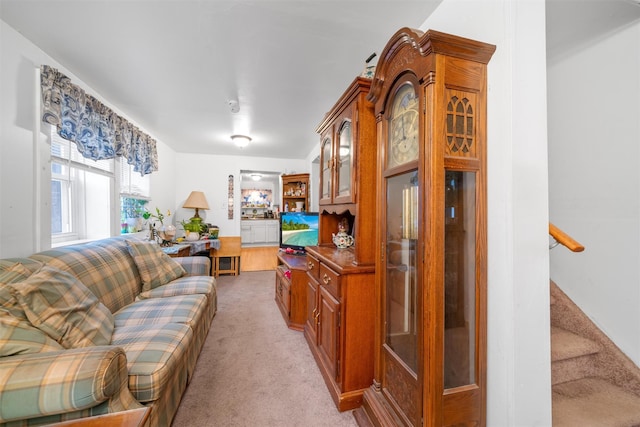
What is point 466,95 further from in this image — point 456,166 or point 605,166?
point 605,166

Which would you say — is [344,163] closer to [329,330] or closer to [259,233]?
[329,330]

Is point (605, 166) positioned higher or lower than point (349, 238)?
higher

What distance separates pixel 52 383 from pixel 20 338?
1.12 ft

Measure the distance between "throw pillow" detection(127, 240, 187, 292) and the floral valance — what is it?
992mm

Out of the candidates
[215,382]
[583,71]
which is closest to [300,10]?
[583,71]

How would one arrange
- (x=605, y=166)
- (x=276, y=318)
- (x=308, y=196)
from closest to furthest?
1. (x=605, y=166)
2. (x=276, y=318)
3. (x=308, y=196)

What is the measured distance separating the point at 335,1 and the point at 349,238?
1.66m

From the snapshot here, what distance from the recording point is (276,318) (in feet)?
8.84

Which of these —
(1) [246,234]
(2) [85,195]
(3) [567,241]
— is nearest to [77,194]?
(2) [85,195]

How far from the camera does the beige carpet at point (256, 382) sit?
4.58 feet

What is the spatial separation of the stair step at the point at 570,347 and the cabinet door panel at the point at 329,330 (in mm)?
1279

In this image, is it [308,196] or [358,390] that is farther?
[308,196]

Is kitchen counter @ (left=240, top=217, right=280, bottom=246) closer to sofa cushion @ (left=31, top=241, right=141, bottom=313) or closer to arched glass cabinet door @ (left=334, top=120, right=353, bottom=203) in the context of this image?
sofa cushion @ (left=31, top=241, right=141, bottom=313)

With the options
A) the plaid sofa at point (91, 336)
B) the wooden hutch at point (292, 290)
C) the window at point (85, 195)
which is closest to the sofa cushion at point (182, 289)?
the plaid sofa at point (91, 336)
